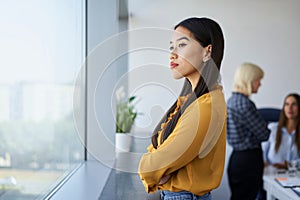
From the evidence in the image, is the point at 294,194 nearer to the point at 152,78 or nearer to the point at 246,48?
the point at 152,78

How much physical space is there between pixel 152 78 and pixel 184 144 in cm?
20

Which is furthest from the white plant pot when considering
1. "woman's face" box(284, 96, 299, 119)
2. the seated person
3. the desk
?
"woman's face" box(284, 96, 299, 119)

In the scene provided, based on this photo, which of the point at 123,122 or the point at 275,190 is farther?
the point at 275,190

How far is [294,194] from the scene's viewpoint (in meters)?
1.92

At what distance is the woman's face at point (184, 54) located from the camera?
870mm

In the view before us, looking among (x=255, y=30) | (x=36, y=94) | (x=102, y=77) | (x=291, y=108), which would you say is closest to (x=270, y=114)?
(x=291, y=108)

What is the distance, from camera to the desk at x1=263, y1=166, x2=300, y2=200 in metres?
1.94

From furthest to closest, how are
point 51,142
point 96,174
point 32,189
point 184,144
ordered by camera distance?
1. point 96,174
2. point 51,142
3. point 32,189
4. point 184,144

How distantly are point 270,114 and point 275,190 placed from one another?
1426 mm

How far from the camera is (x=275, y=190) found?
220cm

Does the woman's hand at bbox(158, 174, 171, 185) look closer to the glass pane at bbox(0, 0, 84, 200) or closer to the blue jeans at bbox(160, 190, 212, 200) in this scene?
the blue jeans at bbox(160, 190, 212, 200)

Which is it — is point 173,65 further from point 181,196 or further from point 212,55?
point 181,196

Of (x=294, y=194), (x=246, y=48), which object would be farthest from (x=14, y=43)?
(x=246, y=48)

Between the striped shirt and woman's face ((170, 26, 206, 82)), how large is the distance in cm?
182
